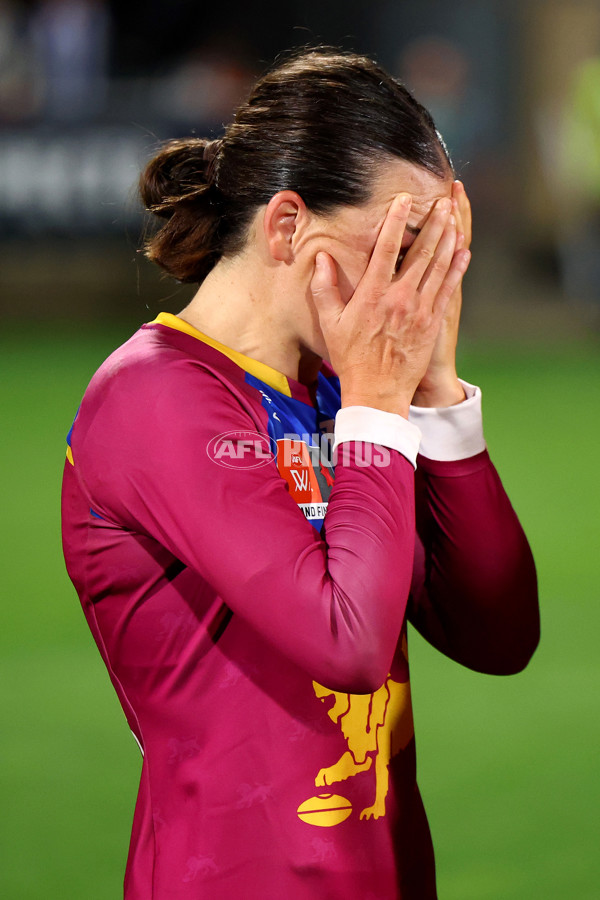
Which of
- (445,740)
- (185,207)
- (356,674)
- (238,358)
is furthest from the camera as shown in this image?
(445,740)

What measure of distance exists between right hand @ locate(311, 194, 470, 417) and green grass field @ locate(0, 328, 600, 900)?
178cm

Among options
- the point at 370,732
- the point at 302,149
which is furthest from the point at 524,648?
the point at 302,149

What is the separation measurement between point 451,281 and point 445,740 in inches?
91.5

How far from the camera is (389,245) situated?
1535 millimetres

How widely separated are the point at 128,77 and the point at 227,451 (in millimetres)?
11546

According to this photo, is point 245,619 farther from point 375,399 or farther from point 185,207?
point 185,207

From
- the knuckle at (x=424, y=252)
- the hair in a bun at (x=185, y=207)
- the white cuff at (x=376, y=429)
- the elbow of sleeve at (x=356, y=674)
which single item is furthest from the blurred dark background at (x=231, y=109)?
the elbow of sleeve at (x=356, y=674)

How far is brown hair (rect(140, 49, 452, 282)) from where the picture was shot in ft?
5.17

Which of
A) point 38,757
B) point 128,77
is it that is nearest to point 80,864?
point 38,757

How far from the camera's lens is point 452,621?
1.84 m

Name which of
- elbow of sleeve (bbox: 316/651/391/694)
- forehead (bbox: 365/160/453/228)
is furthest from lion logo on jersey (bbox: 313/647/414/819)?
forehead (bbox: 365/160/453/228)

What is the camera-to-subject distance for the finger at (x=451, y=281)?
5.24 feet

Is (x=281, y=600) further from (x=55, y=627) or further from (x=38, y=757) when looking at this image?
(x=55, y=627)

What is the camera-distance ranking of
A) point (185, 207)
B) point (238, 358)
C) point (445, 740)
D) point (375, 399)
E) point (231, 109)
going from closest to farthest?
point (375, 399) < point (238, 358) < point (185, 207) < point (445, 740) < point (231, 109)
